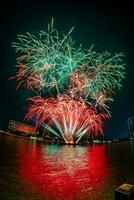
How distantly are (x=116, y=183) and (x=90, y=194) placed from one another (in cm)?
369

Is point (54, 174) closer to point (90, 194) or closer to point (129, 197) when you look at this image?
point (90, 194)

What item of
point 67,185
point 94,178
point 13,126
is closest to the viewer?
point 67,185

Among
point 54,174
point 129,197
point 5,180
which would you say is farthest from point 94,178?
point 129,197

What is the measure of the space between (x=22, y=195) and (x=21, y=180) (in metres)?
3.04

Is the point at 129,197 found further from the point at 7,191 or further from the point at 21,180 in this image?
the point at 21,180

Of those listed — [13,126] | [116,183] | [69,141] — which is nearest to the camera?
[116,183]

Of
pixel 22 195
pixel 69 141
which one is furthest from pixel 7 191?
pixel 69 141

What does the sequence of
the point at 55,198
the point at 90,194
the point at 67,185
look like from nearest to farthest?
1. the point at 55,198
2. the point at 90,194
3. the point at 67,185

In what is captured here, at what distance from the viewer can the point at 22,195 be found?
11.1 metres

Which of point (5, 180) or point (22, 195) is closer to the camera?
point (22, 195)

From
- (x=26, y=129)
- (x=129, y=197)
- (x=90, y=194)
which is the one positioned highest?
(x=26, y=129)

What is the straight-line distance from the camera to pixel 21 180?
14094 millimetres

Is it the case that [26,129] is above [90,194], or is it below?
above

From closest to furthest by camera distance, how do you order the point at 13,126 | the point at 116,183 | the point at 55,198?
the point at 55,198, the point at 116,183, the point at 13,126
